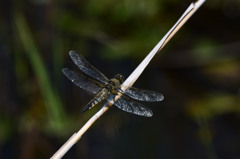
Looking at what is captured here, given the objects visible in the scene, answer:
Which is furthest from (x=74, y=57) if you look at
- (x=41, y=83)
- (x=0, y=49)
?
(x=0, y=49)

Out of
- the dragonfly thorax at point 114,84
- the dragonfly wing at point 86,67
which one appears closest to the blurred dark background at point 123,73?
the dragonfly wing at point 86,67

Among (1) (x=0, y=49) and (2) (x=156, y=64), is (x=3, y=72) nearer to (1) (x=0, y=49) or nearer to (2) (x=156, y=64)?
(1) (x=0, y=49)

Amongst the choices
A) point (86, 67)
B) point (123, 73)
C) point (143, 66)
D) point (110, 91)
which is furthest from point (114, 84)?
point (123, 73)

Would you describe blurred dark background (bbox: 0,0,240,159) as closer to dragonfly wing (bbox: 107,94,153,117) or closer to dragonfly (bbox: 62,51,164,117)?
dragonfly (bbox: 62,51,164,117)

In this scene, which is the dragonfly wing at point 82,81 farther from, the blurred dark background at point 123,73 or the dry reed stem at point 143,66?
the blurred dark background at point 123,73

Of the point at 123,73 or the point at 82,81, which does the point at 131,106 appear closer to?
the point at 82,81

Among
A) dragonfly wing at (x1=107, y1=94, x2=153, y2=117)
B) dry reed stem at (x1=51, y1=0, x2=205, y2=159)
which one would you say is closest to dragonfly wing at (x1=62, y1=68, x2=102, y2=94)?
dragonfly wing at (x1=107, y1=94, x2=153, y2=117)
